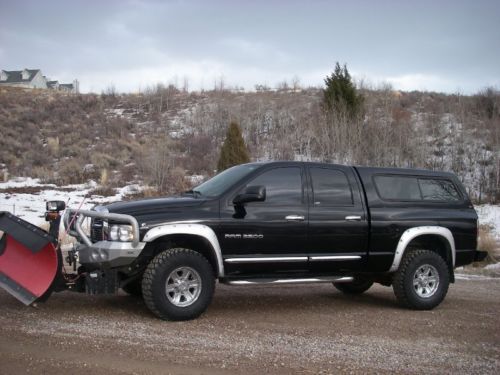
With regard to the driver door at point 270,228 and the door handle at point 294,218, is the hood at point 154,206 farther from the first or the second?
the door handle at point 294,218

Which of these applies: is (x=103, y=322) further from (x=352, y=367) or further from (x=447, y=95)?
(x=447, y=95)

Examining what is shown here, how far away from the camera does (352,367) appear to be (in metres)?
5.00

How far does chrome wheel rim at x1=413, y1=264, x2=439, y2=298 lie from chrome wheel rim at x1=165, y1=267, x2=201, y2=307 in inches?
121

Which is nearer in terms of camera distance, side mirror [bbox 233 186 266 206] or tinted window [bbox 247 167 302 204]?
side mirror [bbox 233 186 266 206]

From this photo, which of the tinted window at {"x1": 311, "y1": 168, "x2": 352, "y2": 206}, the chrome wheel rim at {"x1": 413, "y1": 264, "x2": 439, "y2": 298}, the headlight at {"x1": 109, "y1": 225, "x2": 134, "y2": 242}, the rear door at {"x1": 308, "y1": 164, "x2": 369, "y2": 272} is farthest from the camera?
the chrome wheel rim at {"x1": 413, "y1": 264, "x2": 439, "y2": 298}

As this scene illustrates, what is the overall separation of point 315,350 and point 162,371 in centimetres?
157

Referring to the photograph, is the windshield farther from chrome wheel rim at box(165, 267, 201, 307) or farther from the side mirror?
chrome wheel rim at box(165, 267, 201, 307)

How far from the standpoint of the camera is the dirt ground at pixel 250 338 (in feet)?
16.0

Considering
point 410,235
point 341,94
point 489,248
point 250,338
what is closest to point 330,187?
point 410,235

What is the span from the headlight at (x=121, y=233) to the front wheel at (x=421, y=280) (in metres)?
3.64

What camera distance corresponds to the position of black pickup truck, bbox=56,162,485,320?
634cm

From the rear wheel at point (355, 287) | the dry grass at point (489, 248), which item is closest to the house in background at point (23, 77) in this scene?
the dry grass at point (489, 248)

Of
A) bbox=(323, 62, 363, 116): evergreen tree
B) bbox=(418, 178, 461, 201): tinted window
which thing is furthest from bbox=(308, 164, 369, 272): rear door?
bbox=(323, 62, 363, 116): evergreen tree

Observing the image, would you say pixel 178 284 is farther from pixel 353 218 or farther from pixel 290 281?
pixel 353 218
